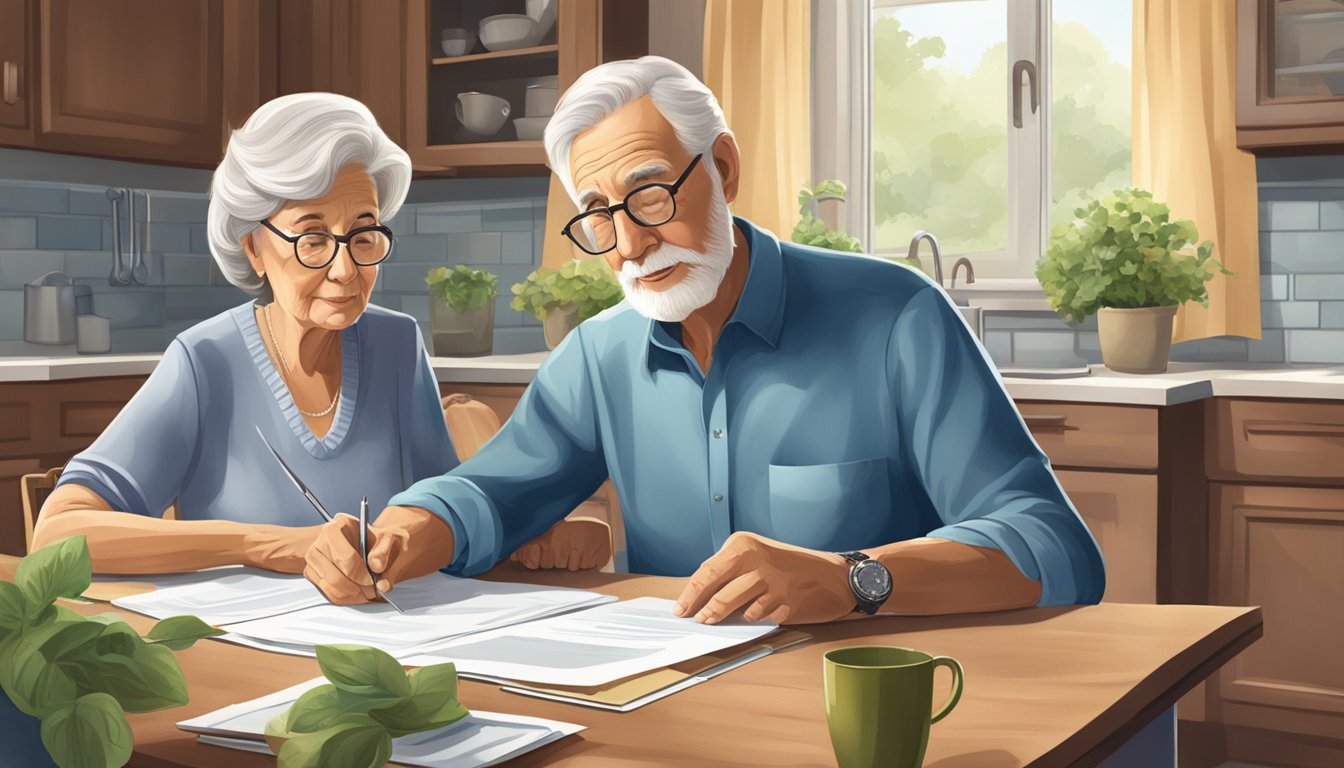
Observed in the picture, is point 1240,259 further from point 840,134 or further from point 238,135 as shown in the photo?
point 238,135

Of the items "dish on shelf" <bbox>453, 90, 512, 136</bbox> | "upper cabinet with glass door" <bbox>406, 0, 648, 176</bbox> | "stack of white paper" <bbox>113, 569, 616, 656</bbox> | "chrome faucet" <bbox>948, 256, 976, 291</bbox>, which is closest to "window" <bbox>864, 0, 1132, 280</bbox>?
"chrome faucet" <bbox>948, 256, 976, 291</bbox>

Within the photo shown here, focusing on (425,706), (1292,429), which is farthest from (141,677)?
(1292,429)

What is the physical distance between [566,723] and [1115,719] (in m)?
0.40

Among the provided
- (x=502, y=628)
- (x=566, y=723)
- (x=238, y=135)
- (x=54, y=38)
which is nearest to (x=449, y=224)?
(x=54, y=38)

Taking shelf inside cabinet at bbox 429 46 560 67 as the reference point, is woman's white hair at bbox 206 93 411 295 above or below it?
below

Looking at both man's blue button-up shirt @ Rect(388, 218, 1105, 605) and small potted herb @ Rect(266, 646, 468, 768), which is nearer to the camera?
small potted herb @ Rect(266, 646, 468, 768)

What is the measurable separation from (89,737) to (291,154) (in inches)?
46.3

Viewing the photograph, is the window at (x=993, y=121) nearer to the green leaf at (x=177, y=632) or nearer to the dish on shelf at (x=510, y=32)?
the dish on shelf at (x=510, y=32)

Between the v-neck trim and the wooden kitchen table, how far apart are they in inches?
18.8

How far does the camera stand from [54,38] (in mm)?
3805

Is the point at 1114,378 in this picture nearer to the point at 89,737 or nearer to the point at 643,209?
the point at 643,209

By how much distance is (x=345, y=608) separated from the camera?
4.45ft

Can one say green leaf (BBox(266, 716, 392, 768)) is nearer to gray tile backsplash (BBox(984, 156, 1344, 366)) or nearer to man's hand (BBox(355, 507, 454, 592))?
man's hand (BBox(355, 507, 454, 592))

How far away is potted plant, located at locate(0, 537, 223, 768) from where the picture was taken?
2.24 feet
